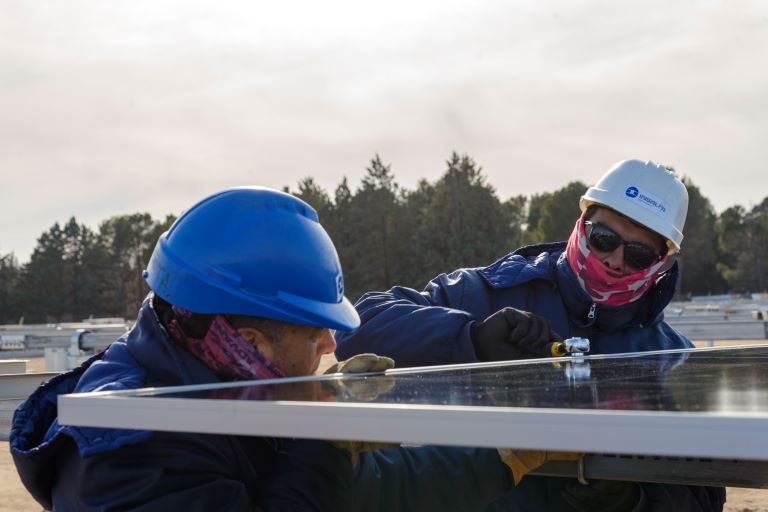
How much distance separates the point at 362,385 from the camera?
85.6 inches

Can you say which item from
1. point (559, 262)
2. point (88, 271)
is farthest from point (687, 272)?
point (559, 262)

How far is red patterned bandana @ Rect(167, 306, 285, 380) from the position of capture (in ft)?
7.43

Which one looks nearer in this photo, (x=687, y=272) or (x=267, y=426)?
(x=267, y=426)

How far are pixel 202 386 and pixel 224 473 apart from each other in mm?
205

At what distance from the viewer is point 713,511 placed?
3543 millimetres

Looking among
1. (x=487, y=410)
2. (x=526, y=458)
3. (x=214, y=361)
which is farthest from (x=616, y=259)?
(x=487, y=410)

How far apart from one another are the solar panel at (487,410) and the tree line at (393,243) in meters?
57.0

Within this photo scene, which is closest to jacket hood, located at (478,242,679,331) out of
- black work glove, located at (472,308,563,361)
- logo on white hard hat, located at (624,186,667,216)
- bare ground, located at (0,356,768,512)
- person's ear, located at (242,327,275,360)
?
logo on white hard hat, located at (624,186,667,216)

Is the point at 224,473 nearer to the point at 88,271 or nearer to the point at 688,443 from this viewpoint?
the point at 688,443

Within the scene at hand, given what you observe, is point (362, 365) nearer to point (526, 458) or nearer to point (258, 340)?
point (258, 340)

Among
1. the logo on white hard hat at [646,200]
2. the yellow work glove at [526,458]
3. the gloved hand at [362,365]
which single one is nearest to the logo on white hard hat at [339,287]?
the gloved hand at [362,365]

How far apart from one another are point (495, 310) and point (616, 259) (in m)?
0.60

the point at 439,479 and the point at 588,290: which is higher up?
the point at 588,290

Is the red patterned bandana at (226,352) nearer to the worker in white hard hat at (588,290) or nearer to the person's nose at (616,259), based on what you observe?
the worker in white hard hat at (588,290)
